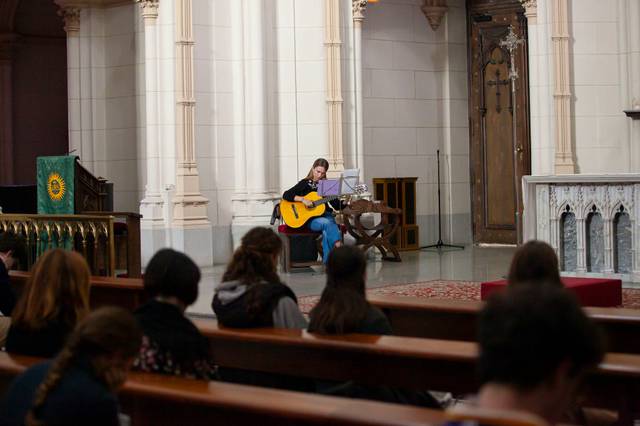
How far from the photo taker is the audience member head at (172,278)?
11.8 feet

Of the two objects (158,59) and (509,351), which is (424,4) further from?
(509,351)

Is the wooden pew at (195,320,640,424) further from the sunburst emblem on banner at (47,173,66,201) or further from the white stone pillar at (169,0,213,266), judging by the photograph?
the white stone pillar at (169,0,213,266)

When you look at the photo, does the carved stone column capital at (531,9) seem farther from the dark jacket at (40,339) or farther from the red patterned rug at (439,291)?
the dark jacket at (40,339)

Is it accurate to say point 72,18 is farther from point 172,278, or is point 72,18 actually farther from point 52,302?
point 172,278

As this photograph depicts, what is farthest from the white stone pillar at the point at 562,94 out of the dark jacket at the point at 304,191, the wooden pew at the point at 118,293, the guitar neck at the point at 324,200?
the wooden pew at the point at 118,293

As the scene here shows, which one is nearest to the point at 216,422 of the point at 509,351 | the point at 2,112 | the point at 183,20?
the point at 509,351

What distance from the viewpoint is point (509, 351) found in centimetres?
183

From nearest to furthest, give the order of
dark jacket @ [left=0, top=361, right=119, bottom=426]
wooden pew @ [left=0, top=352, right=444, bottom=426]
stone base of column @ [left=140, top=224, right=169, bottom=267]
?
dark jacket @ [left=0, top=361, right=119, bottom=426]
wooden pew @ [left=0, top=352, right=444, bottom=426]
stone base of column @ [left=140, top=224, right=169, bottom=267]

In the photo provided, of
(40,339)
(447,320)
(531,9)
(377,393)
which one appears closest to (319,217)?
(531,9)

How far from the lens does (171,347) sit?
11.6 feet

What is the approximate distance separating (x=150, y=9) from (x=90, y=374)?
9.67 metres

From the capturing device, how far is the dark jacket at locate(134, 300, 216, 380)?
3.52 m

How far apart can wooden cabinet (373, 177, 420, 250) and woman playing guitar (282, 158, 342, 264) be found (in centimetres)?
265

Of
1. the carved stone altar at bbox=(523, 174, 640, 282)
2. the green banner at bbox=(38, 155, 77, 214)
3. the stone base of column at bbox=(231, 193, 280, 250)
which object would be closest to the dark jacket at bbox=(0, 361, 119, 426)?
the carved stone altar at bbox=(523, 174, 640, 282)
